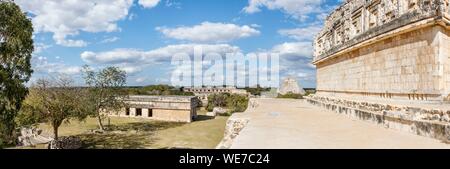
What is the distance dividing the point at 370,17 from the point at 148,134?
17.7 metres

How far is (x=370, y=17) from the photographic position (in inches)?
528

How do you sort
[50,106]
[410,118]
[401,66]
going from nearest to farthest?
1. [410,118]
2. [401,66]
3. [50,106]

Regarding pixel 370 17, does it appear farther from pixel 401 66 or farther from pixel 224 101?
pixel 224 101

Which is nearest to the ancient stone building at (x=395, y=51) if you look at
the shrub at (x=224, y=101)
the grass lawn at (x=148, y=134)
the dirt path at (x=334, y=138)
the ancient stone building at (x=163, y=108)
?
the dirt path at (x=334, y=138)

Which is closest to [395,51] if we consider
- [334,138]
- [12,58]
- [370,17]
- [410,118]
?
[370,17]

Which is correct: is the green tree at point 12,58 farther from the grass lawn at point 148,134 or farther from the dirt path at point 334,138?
the dirt path at point 334,138

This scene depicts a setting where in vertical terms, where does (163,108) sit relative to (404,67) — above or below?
below

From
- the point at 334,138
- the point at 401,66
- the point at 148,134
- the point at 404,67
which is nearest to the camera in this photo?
the point at 334,138

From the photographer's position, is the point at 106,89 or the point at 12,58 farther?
the point at 106,89

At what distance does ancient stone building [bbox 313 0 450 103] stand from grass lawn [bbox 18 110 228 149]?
909 centimetres

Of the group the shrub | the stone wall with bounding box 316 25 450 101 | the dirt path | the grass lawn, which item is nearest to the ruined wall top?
the stone wall with bounding box 316 25 450 101

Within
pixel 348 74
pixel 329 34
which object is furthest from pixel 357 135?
pixel 329 34

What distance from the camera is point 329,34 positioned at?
2047 cm
